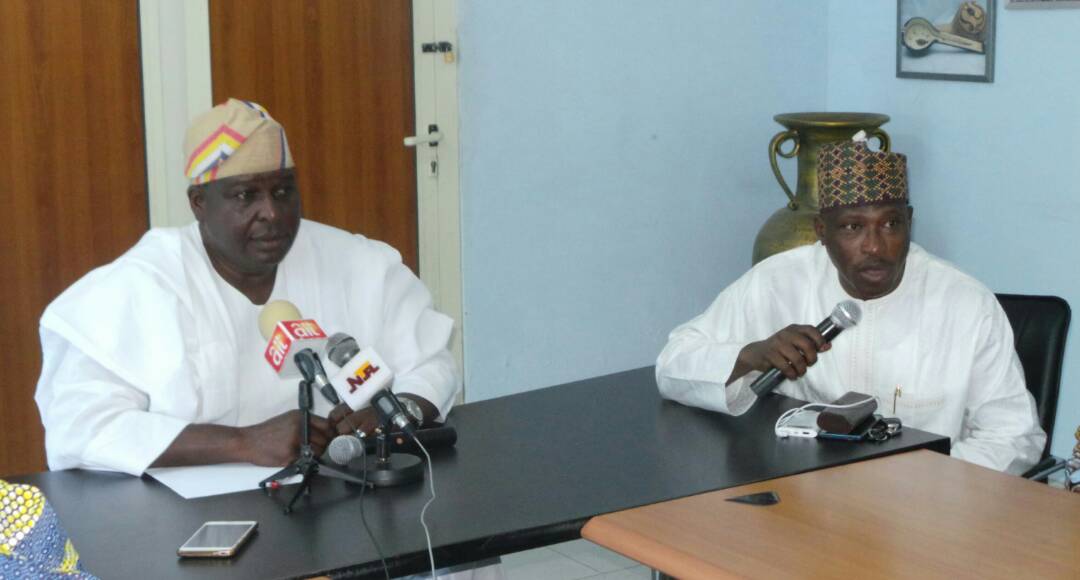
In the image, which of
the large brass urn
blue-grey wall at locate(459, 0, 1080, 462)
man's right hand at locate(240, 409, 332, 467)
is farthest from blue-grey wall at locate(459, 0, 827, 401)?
man's right hand at locate(240, 409, 332, 467)

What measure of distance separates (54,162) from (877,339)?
2618 mm

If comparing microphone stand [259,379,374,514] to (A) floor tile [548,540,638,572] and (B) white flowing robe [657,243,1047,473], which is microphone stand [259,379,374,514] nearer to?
(B) white flowing robe [657,243,1047,473]

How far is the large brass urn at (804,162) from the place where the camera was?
485 cm

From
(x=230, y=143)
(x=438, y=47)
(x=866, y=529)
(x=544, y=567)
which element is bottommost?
(x=544, y=567)

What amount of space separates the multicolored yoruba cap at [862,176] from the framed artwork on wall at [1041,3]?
189 cm

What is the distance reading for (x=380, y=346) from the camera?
3070 mm

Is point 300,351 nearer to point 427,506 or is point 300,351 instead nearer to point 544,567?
point 427,506

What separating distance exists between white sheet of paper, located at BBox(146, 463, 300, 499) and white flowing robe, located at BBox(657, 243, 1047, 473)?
1028 mm

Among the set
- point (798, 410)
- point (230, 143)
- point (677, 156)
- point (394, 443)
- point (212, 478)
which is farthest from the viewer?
point (677, 156)

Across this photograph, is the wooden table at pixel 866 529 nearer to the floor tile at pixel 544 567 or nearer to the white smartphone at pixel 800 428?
the white smartphone at pixel 800 428

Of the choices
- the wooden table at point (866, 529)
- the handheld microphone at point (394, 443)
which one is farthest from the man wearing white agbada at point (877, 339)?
the handheld microphone at point (394, 443)

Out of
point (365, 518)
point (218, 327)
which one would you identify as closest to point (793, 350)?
point (365, 518)

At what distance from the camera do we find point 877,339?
3146 millimetres

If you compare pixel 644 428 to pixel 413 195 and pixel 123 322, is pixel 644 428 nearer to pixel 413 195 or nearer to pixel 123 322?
pixel 123 322
